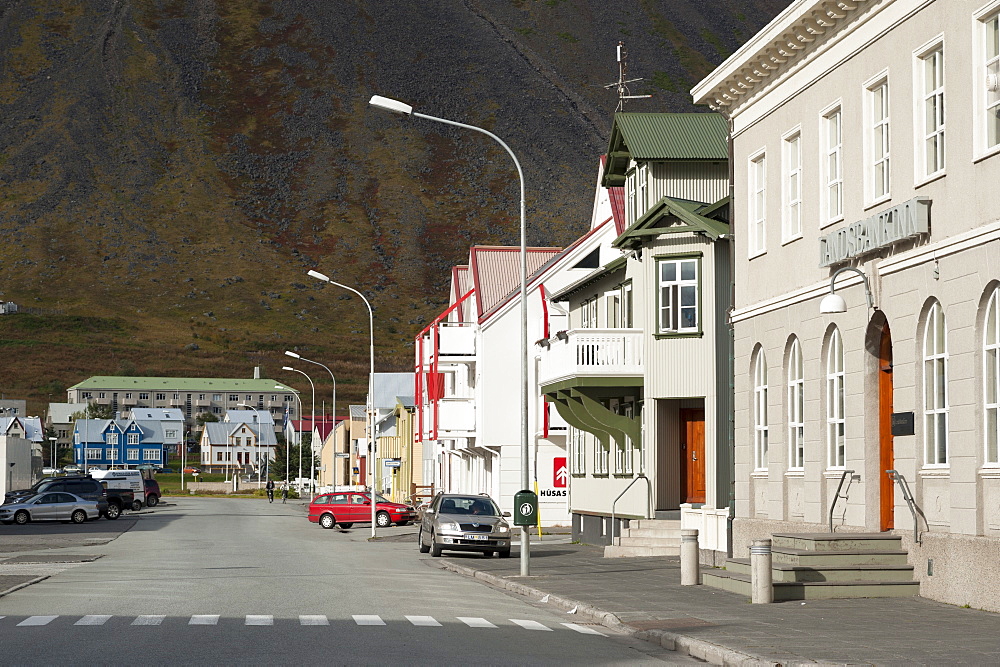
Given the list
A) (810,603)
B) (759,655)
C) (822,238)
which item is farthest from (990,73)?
(759,655)

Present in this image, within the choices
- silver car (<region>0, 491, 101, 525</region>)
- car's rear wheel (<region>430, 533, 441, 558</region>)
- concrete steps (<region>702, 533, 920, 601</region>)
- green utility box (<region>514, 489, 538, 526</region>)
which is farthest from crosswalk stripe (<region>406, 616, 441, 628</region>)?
silver car (<region>0, 491, 101, 525</region>)

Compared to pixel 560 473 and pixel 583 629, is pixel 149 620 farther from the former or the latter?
pixel 560 473

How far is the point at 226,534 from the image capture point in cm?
4666

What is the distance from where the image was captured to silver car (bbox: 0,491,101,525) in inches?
2223

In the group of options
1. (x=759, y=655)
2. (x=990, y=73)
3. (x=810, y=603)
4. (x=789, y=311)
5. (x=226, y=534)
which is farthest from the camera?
(x=226, y=534)

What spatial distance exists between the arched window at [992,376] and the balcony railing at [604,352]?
14.6 m

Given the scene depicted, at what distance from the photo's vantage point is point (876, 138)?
2097 cm

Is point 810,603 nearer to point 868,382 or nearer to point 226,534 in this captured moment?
point 868,382

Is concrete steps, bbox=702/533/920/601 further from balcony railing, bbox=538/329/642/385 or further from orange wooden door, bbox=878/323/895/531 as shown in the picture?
balcony railing, bbox=538/329/642/385

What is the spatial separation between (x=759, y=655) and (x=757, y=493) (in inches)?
517

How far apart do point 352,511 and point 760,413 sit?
30.0 meters

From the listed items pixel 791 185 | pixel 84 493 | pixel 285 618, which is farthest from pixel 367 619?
pixel 84 493

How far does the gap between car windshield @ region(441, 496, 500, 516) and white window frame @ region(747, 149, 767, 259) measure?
12031 mm

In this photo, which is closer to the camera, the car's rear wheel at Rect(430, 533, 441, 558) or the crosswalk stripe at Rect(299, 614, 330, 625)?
the crosswalk stripe at Rect(299, 614, 330, 625)
